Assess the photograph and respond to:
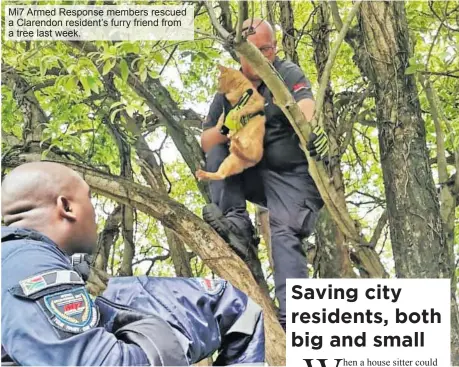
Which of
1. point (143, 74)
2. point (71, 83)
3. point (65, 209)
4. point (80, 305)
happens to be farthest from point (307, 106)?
point (80, 305)

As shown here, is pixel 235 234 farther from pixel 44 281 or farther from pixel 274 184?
pixel 44 281

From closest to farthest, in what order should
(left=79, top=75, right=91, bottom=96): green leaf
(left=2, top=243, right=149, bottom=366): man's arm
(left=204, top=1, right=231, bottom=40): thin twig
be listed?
(left=2, top=243, right=149, bottom=366): man's arm → (left=204, top=1, right=231, bottom=40): thin twig → (left=79, top=75, right=91, bottom=96): green leaf

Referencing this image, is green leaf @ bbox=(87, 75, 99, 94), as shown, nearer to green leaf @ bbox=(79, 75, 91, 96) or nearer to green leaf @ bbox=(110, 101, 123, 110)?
green leaf @ bbox=(79, 75, 91, 96)

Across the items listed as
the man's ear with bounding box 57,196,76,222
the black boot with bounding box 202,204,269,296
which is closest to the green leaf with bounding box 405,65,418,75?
the black boot with bounding box 202,204,269,296

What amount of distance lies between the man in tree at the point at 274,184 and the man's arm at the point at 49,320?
76cm

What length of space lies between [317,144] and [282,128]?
13cm

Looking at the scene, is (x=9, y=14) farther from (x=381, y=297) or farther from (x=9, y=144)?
(x=381, y=297)

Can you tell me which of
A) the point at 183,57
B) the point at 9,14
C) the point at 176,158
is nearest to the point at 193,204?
the point at 176,158

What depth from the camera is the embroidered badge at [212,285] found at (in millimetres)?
2191

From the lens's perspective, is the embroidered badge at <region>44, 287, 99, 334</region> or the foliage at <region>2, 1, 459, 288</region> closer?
the embroidered badge at <region>44, 287, 99, 334</region>

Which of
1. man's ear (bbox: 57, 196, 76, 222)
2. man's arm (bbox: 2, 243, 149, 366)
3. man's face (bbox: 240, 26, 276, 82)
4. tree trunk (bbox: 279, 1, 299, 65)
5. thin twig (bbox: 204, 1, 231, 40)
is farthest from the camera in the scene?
tree trunk (bbox: 279, 1, 299, 65)

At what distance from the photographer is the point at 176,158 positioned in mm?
2516

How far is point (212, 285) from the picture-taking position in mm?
2238

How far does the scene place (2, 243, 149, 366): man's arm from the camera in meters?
1.67
